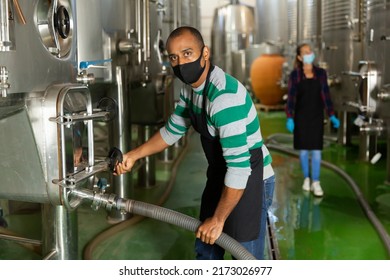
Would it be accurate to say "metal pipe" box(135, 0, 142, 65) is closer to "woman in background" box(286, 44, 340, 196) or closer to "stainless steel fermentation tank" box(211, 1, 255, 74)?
"woman in background" box(286, 44, 340, 196)

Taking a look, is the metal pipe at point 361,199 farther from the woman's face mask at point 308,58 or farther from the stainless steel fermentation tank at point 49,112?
the stainless steel fermentation tank at point 49,112

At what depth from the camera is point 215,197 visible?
184 centimetres

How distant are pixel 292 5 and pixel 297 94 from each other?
4.14 metres

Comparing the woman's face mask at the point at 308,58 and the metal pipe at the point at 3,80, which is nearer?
the metal pipe at the point at 3,80

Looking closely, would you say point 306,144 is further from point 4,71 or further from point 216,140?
point 4,71

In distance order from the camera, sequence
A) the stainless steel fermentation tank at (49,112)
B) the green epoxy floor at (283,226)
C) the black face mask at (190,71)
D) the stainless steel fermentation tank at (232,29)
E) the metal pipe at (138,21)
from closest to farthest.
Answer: the stainless steel fermentation tank at (49,112) < the black face mask at (190,71) < the green epoxy floor at (283,226) < the metal pipe at (138,21) < the stainless steel fermentation tank at (232,29)

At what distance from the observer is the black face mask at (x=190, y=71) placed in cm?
162

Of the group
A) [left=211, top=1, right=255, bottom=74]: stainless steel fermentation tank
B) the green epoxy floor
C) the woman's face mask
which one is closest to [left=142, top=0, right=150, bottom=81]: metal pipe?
the green epoxy floor

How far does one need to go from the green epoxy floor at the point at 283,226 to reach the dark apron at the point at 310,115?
1.34ft

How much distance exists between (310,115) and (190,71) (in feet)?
7.31

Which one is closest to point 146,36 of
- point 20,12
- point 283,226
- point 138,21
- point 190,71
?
point 138,21

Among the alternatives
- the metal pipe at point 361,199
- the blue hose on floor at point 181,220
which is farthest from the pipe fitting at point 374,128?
the blue hose on floor at point 181,220

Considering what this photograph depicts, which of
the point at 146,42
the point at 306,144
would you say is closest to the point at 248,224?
the point at 146,42

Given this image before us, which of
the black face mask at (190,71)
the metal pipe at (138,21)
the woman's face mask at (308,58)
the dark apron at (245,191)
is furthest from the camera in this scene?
the woman's face mask at (308,58)
